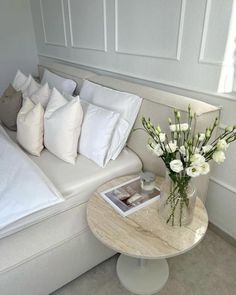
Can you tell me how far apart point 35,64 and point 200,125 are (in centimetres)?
290

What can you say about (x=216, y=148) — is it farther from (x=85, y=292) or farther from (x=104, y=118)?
(x=85, y=292)

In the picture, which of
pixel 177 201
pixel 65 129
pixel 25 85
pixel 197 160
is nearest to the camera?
pixel 197 160

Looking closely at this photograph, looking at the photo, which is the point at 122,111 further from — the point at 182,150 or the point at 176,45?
the point at 182,150

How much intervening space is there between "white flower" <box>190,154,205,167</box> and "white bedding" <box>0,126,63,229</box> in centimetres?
65

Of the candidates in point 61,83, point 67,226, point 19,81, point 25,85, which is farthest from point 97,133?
point 19,81

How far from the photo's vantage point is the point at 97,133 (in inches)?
54.9

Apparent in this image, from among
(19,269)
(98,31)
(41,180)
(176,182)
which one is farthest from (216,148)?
(98,31)

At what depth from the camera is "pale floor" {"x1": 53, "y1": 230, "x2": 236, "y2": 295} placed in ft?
4.23

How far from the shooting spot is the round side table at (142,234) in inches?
37.0

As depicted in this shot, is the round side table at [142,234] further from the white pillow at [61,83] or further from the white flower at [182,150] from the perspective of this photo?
the white pillow at [61,83]

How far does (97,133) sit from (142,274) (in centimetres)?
85

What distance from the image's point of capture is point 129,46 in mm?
1724

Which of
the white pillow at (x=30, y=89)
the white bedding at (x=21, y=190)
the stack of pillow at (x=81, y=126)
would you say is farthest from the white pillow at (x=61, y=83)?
the white bedding at (x=21, y=190)

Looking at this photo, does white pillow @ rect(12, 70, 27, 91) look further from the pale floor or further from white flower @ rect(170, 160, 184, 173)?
white flower @ rect(170, 160, 184, 173)
